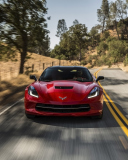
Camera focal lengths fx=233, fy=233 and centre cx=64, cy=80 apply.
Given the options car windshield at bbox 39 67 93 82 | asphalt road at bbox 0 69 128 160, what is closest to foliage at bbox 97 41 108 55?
car windshield at bbox 39 67 93 82

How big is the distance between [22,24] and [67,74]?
1315 centimetres

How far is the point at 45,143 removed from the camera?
427cm

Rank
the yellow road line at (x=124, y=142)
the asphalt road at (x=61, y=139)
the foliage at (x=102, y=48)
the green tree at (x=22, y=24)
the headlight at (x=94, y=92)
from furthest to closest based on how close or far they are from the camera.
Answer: the foliage at (x=102, y=48) → the green tree at (x=22, y=24) → the headlight at (x=94, y=92) → the yellow road line at (x=124, y=142) → the asphalt road at (x=61, y=139)

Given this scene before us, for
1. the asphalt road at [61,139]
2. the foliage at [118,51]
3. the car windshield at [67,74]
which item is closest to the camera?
the asphalt road at [61,139]

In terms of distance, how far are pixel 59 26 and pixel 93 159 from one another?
Answer: 107778 mm

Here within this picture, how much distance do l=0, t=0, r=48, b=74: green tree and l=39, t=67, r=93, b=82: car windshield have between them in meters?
9.76

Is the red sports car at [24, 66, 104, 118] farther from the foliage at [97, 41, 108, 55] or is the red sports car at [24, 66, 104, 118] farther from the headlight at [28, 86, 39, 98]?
the foliage at [97, 41, 108, 55]

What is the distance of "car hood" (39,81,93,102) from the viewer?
5.57 metres

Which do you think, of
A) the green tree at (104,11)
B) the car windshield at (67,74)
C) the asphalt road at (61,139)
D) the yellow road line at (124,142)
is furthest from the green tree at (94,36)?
the yellow road line at (124,142)

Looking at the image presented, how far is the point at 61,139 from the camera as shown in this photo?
4504mm

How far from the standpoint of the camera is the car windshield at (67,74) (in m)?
7.11

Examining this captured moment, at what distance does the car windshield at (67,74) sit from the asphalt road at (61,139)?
4.55ft

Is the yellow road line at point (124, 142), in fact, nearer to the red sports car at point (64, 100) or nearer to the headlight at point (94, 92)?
the red sports car at point (64, 100)

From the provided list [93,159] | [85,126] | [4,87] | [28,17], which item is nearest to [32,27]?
[28,17]
